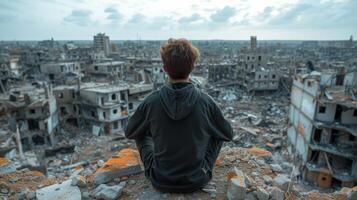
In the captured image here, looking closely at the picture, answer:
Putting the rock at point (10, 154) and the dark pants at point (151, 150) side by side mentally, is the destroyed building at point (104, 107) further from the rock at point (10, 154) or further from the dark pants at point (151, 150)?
the dark pants at point (151, 150)

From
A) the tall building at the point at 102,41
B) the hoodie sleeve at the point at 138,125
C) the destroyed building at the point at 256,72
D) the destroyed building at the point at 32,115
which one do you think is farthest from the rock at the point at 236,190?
the tall building at the point at 102,41

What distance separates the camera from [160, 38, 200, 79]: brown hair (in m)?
2.87

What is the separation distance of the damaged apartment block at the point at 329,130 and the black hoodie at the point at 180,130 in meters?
14.5

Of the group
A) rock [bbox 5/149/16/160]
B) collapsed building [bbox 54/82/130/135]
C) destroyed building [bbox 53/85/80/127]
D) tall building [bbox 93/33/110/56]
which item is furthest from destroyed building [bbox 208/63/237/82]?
tall building [bbox 93/33/110/56]

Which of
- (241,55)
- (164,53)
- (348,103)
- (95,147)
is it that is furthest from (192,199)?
(241,55)

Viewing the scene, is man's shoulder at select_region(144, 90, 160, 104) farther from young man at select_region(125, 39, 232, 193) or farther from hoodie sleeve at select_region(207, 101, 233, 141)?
hoodie sleeve at select_region(207, 101, 233, 141)

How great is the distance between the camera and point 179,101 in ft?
9.67

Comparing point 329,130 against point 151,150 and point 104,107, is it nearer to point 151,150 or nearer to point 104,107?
point 151,150

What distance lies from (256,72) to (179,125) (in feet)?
134

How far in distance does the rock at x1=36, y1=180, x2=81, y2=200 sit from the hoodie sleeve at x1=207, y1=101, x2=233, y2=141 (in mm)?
2561

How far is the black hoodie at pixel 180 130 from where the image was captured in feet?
9.78

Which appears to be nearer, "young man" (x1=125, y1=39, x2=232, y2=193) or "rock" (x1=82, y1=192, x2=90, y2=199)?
"young man" (x1=125, y1=39, x2=232, y2=193)

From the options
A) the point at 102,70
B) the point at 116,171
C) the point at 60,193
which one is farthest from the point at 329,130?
the point at 102,70

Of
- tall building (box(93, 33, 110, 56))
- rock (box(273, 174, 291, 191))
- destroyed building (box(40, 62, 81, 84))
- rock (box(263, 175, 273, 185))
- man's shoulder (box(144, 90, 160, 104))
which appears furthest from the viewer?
tall building (box(93, 33, 110, 56))
